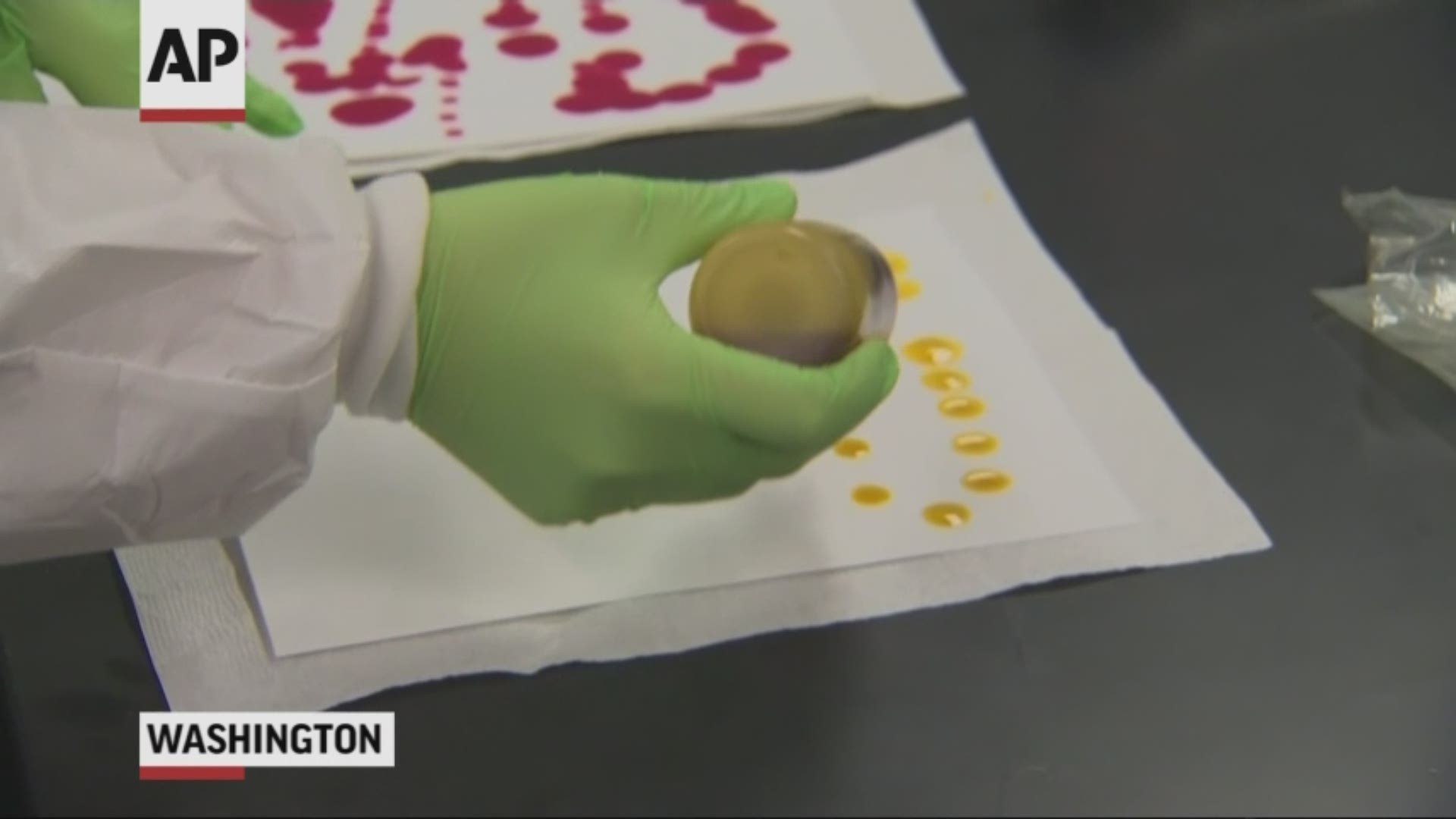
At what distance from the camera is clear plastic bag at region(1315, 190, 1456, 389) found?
75 centimetres

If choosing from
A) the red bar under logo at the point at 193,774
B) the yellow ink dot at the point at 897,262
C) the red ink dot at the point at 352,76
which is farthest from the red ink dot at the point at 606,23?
the red bar under logo at the point at 193,774

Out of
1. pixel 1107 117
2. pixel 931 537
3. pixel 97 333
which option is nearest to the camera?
pixel 97 333

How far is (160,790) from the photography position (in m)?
0.57

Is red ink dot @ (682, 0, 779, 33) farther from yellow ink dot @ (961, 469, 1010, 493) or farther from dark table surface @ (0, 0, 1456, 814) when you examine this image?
yellow ink dot @ (961, 469, 1010, 493)

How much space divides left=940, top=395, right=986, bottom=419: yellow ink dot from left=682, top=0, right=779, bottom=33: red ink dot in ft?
1.26

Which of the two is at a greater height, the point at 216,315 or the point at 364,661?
the point at 216,315

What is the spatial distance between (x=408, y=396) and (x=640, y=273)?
0.34ft

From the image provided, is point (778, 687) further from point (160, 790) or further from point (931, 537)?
point (160, 790)

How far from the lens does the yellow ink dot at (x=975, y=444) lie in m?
0.72

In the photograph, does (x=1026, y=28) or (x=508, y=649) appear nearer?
(x=508, y=649)

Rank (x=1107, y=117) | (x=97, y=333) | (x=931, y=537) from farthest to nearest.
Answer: (x=1107, y=117), (x=931, y=537), (x=97, y=333)

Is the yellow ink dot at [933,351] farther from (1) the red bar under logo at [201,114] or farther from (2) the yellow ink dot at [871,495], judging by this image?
(1) the red bar under logo at [201,114]

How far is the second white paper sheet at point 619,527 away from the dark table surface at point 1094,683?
0.04 meters

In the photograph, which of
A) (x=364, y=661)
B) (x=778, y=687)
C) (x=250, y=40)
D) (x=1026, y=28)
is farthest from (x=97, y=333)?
(x=1026, y=28)
